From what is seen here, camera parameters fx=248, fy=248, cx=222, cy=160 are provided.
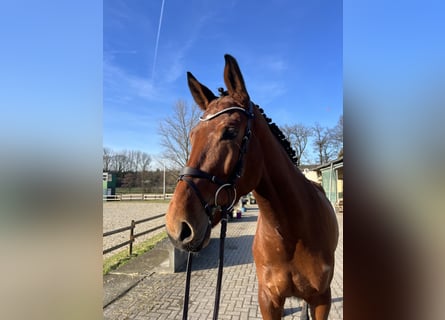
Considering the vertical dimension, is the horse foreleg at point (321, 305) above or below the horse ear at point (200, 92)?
below

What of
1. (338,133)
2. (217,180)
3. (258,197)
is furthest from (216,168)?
(338,133)

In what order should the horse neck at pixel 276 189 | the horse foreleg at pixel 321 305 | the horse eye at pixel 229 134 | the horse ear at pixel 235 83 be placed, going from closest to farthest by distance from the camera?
the horse eye at pixel 229 134, the horse ear at pixel 235 83, the horse neck at pixel 276 189, the horse foreleg at pixel 321 305

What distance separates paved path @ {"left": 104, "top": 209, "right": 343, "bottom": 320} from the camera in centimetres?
439

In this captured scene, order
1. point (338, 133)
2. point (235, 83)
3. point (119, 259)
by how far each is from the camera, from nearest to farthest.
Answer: point (235, 83), point (338, 133), point (119, 259)

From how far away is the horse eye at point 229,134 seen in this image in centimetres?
151

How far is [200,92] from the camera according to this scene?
6.31 ft

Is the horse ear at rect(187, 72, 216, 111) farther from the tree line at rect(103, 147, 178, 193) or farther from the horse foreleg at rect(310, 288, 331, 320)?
the tree line at rect(103, 147, 178, 193)

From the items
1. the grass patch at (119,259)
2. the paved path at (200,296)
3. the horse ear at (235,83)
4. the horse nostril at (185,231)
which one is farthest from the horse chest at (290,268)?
the grass patch at (119,259)

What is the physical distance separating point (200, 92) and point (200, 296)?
15.2 feet

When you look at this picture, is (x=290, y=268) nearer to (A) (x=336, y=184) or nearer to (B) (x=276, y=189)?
(B) (x=276, y=189)

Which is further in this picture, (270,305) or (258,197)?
(270,305)

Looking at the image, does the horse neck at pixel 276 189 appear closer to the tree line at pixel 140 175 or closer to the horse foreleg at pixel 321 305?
the horse foreleg at pixel 321 305
